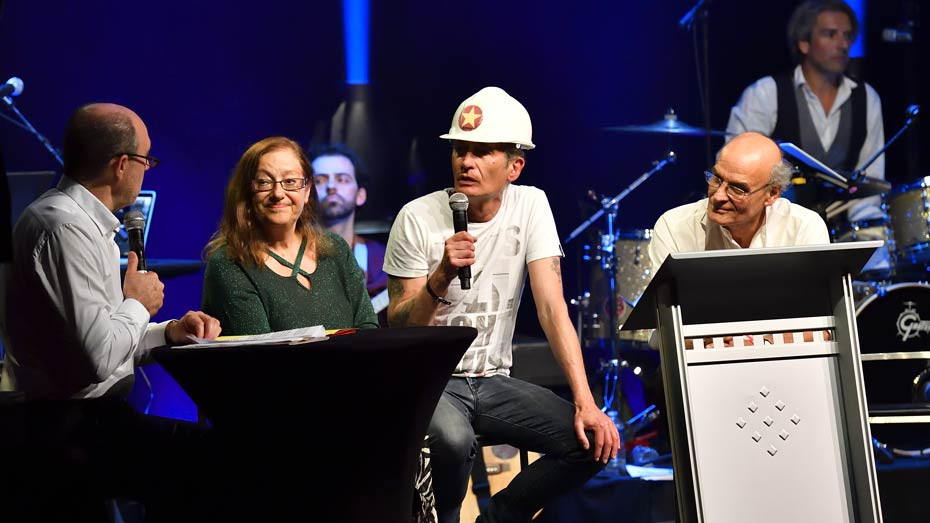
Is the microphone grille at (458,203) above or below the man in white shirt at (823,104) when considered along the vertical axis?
below

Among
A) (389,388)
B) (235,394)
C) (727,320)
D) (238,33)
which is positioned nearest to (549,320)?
(727,320)

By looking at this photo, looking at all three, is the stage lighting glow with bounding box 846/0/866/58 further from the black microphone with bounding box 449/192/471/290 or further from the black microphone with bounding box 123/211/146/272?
the black microphone with bounding box 123/211/146/272

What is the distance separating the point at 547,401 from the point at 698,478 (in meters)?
0.70

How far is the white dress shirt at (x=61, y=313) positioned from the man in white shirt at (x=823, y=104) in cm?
499

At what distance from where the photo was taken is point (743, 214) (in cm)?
366

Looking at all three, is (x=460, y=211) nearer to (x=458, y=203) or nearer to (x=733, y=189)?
(x=458, y=203)

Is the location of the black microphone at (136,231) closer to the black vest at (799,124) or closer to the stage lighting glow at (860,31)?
the black vest at (799,124)

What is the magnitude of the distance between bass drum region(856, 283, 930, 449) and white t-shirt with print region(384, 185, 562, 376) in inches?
95.9

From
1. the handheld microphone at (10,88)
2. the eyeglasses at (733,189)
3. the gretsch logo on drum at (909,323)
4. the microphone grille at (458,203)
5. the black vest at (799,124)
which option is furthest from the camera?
the black vest at (799,124)

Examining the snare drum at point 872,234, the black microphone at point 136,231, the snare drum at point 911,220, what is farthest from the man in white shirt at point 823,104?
the black microphone at point 136,231

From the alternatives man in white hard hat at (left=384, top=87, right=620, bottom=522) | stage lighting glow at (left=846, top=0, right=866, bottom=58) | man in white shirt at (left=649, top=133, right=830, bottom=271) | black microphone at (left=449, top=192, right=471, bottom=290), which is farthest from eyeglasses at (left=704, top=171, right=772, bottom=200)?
stage lighting glow at (left=846, top=0, right=866, bottom=58)

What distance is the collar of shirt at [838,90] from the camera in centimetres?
661

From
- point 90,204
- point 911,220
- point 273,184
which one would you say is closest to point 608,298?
point 911,220

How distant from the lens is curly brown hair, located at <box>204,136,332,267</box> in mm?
3053
